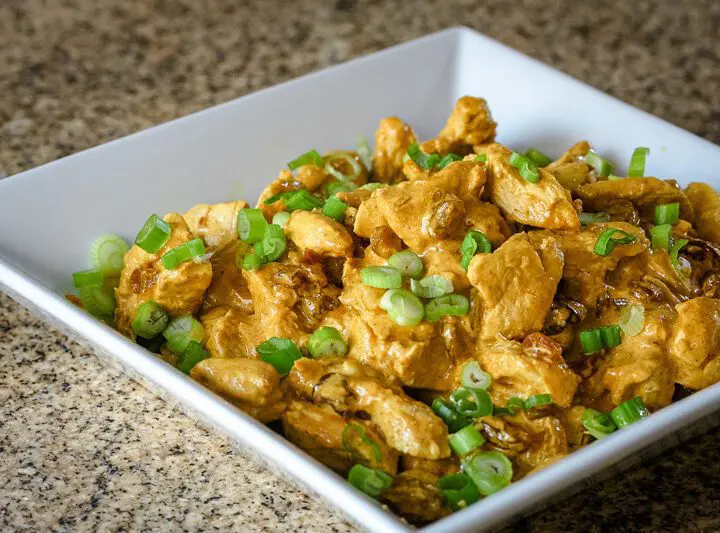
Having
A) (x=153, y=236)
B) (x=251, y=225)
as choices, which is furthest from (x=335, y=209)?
(x=153, y=236)

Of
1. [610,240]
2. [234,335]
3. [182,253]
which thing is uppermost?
[610,240]

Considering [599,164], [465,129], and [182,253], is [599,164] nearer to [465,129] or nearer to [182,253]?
[465,129]

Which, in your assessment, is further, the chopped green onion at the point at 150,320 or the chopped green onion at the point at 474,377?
the chopped green onion at the point at 150,320

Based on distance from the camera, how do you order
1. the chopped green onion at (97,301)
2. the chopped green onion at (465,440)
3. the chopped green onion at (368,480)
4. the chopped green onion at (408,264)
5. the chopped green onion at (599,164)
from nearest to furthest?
the chopped green onion at (368,480)
the chopped green onion at (465,440)
the chopped green onion at (408,264)
the chopped green onion at (97,301)
the chopped green onion at (599,164)

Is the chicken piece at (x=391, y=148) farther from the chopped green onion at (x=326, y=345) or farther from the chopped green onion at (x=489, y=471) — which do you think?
the chopped green onion at (x=489, y=471)

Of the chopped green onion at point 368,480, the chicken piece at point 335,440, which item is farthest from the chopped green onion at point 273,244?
the chopped green onion at point 368,480

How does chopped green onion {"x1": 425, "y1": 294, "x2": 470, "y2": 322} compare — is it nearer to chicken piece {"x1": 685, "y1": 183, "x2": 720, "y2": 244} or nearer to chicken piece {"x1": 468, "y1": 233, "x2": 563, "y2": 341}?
chicken piece {"x1": 468, "y1": 233, "x2": 563, "y2": 341}

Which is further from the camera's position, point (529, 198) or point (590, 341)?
point (529, 198)
